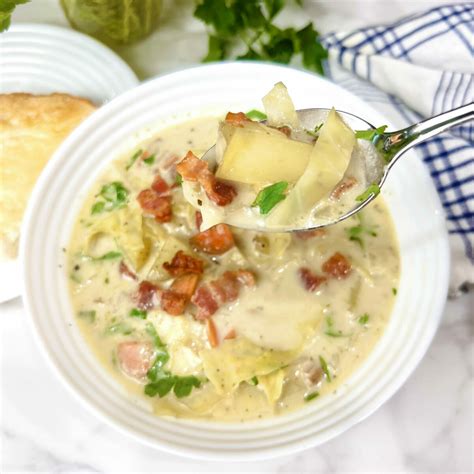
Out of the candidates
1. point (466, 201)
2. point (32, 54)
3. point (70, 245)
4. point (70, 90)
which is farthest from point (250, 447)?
point (32, 54)

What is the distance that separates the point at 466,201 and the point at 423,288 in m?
0.60

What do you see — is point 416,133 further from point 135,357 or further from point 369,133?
point 135,357

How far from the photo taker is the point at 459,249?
315 cm

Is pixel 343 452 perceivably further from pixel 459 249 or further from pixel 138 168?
pixel 138 168

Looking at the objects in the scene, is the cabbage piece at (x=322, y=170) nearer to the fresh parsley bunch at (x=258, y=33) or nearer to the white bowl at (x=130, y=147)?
the white bowl at (x=130, y=147)

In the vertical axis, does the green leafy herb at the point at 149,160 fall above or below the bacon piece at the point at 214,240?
above

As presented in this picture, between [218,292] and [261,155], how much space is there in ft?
2.22

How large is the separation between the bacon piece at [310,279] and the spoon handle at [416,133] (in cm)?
56

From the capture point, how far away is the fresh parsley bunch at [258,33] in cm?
347

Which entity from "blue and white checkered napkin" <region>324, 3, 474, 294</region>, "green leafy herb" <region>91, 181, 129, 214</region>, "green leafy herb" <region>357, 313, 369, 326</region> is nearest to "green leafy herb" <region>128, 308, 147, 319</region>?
"green leafy herb" <region>91, 181, 129, 214</region>

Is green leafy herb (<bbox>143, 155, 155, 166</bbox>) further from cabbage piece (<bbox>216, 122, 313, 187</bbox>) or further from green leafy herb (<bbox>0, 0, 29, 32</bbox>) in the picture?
green leafy herb (<bbox>0, 0, 29, 32</bbox>)

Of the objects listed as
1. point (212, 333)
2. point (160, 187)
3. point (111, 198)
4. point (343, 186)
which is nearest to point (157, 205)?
point (160, 187)

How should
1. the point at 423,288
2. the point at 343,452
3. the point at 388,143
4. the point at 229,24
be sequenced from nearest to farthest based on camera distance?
the point at 388,143
the point at 423,288
the point at 343,452
the point at 229,24

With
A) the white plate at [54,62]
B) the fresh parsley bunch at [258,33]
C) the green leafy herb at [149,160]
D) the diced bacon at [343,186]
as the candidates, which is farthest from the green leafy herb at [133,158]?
the diced bacon at [343,186]
